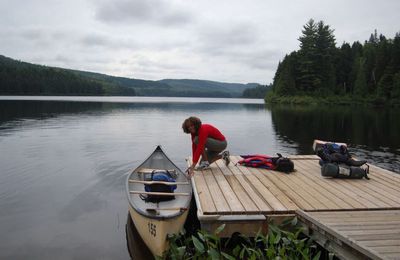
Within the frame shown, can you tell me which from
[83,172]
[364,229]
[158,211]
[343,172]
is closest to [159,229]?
[158,211]

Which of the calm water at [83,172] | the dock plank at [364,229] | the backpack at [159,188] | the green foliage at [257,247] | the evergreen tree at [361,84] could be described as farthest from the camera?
the evergreen tree at [361,84]

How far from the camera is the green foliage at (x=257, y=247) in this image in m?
5.43

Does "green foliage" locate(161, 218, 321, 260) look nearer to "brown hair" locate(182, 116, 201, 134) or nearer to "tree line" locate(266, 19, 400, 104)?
"brown hair" locate(182, 116, 201, 134)

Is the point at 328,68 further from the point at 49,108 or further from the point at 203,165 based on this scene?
the point at 203,165

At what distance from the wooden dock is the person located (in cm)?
35

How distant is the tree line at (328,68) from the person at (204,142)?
77038 mm

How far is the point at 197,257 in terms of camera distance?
6.25m

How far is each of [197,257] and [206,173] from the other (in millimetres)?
3726

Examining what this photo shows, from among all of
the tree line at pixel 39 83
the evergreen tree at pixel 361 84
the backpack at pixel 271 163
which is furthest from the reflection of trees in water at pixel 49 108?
the tree line at pixel 39 83

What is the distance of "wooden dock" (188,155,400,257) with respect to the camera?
21.7 feet

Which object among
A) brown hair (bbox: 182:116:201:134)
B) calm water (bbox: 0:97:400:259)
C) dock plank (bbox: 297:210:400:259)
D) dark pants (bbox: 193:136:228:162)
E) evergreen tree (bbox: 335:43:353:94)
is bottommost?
calm water (bbox: 0:97:400:259)

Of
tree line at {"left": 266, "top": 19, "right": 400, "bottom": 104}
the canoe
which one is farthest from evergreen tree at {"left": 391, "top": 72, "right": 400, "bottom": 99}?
the canoe

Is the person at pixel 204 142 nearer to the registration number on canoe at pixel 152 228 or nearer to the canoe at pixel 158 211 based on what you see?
the canoe at pixel 158 211

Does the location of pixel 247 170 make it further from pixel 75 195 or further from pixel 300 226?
pixel 75 195
